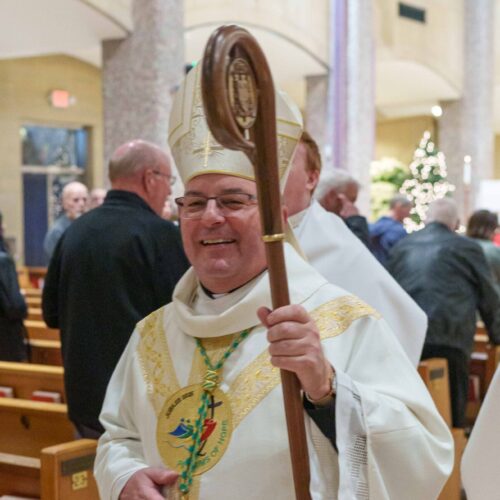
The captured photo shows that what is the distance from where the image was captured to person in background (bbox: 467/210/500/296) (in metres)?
6.86

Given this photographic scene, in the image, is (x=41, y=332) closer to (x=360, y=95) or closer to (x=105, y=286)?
(x=105, y=286)

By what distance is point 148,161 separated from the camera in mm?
3711

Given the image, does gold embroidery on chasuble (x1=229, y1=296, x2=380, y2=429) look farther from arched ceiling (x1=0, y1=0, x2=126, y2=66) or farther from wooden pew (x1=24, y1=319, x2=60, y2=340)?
arched ceiling (x1=0, y1=0, x2=126, y2=66)

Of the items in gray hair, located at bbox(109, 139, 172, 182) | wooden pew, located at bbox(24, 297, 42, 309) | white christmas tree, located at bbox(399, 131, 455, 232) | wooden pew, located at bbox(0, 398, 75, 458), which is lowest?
wooden pew, located at bbox(0, 398, 75, 458)

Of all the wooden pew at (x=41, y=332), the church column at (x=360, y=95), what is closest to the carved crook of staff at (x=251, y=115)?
the wooden pew at (x=41, y=332)

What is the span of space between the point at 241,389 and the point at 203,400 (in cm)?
9

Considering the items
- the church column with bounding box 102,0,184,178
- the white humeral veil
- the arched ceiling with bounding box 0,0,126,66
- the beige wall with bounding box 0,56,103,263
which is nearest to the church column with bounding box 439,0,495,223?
the beige wall with bounding box 0,56,103,263

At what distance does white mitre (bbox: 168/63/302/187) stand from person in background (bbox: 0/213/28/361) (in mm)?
3135

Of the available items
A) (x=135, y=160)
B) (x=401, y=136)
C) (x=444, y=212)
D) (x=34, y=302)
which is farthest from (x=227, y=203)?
(x=401, y=136)

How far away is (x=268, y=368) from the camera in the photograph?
1.95m

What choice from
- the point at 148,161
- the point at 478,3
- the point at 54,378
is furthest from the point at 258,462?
the point at 478,3

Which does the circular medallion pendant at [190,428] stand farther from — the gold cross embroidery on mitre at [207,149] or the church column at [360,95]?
the church column at [360,95]

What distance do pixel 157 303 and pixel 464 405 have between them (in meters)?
2.56

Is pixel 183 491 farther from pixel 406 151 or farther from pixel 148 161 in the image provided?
pixel 406 151
